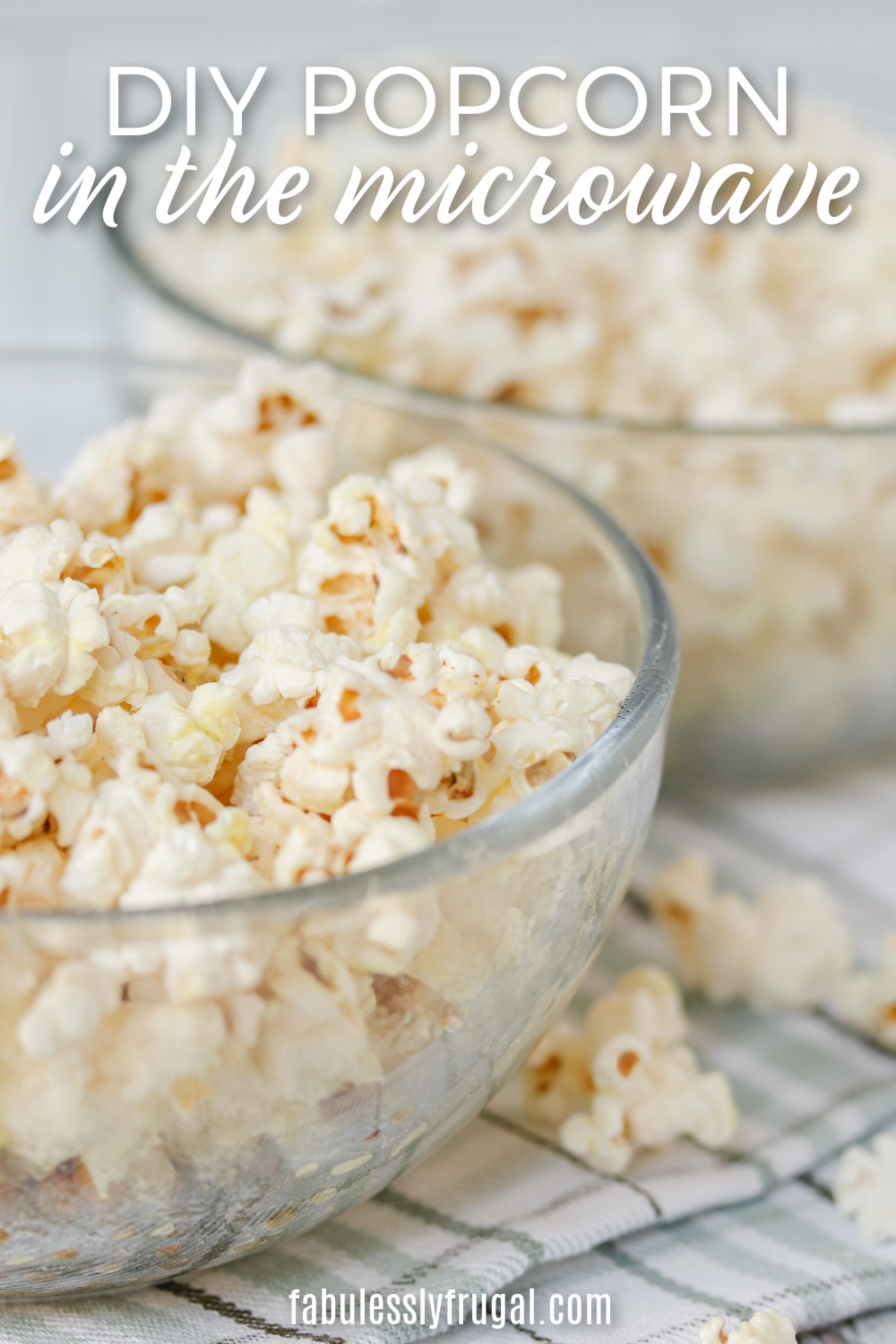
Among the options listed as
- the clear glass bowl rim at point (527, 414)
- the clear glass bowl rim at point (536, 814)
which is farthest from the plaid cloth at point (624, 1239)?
the clear glass bowl rim at point (527, 414)

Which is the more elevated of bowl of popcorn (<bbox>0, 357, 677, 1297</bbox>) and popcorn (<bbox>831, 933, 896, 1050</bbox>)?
bowl of popcorn (<bbox>0, 357, 677, 1297</bbox>)

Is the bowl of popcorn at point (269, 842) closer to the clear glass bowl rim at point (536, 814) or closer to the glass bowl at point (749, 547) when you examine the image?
the clear glass bowl rim at point (536, 814)

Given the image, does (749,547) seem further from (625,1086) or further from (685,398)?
(625,1086)

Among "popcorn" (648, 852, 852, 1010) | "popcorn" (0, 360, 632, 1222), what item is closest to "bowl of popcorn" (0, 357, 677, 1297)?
"popcorn" (0, 360, 632, 1222)

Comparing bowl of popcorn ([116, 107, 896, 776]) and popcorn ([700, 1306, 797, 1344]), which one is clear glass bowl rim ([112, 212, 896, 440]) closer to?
bowl of popcorn ([116, 107, 896, 776])

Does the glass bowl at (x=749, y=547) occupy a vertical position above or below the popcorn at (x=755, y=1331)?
above

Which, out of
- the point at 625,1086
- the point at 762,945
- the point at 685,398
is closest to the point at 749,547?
the point at 685,398
